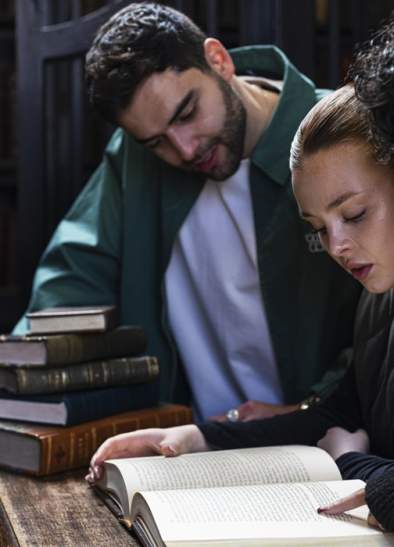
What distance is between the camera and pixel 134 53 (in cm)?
176

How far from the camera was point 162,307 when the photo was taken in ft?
6.59

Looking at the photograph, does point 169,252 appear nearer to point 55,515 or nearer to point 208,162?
point 208,162

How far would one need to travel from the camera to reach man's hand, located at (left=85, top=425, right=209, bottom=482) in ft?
4.35

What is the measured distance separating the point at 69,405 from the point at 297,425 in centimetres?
Result: 34

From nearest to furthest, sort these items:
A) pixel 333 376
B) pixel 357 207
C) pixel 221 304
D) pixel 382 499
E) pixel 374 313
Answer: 1. pixel 382 499
2. pixel 357 207
3. pixel 374 313
4. pixel 333 376
5. pixel 221 304

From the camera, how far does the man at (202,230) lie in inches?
71.0

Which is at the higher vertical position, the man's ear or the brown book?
the man's ear

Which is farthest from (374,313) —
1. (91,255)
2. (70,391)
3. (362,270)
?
(91,255)

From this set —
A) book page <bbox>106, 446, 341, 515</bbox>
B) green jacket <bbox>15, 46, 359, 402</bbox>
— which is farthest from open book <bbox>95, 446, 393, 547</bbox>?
green jacket <bbox>15, 46, 359, 402</bbox>

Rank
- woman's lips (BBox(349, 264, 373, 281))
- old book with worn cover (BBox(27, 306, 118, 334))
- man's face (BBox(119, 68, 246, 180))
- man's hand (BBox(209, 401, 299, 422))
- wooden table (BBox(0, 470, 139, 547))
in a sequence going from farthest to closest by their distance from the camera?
man's face (BBox(119, 68, 246, 180))
man's hand (BBox(209, 401, 299, 422))
old book with worn cover (BBox(27, 306, 118, 334))
woman's lips (BBox(349, 264, 373, 281))
wooden table (BBox(0, 470, 139, 547))

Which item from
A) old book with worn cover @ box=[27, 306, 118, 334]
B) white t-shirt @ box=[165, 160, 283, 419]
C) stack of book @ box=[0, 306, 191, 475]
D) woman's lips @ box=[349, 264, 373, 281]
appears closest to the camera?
woman's lips @ box=[349, 264, 373, 281]

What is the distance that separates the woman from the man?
24cm

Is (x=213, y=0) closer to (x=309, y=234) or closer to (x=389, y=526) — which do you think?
(x=309, y=234)

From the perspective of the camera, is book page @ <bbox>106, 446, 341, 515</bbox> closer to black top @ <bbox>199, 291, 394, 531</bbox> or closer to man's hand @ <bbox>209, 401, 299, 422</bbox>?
black top @ <bbox>199, 291, 394, 531</bbox>
